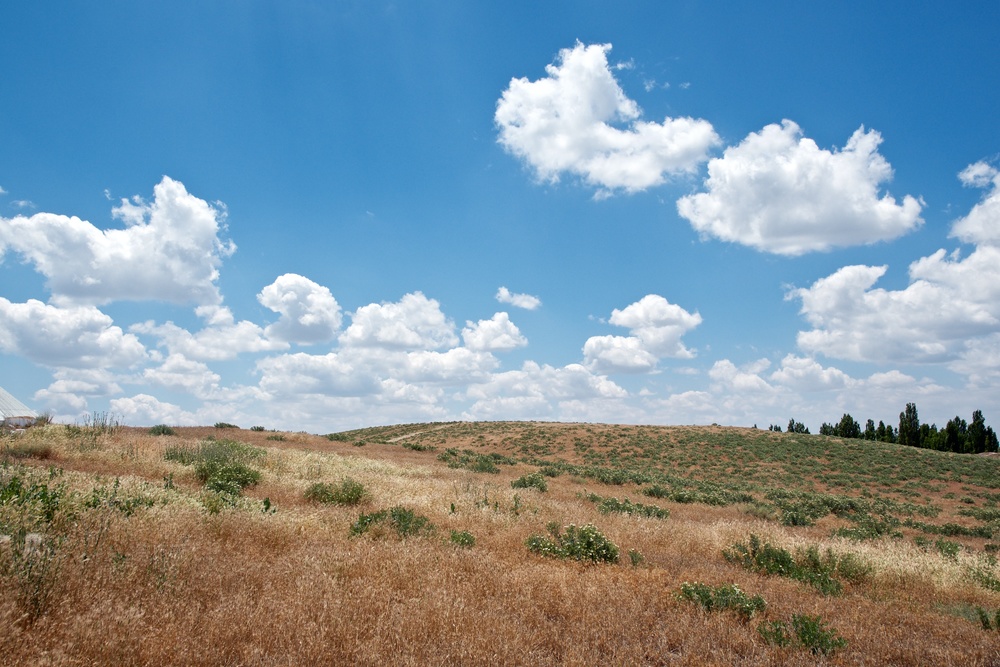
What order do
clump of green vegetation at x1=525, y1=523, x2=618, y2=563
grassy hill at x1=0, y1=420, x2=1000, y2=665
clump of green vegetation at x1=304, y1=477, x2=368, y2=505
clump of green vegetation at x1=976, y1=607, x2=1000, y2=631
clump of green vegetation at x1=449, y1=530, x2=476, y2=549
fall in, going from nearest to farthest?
grassy hill at x1=0, y1=420, x2=1000, y2=665 < clump of green vegetation at x1=976, y1=607, x2=1000, y2=631 < clump of green vegetation at x1=449, y1=530, x2=476, y2=549 < clump of green vegetation at x1=525, y1=523, x2=618, y2=563 < clump of green vegetation at x1=304, y1=477, x2=368, y2=505

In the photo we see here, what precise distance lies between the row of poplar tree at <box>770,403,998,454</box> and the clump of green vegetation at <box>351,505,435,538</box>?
9284cm

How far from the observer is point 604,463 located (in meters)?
48.3

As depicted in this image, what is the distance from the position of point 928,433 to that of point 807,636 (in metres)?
122

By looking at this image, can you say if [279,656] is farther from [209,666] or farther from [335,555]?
[335,555]

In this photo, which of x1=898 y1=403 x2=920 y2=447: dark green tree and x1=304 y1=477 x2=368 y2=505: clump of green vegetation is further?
x1=898 y1=403 x2=920 y2=447: dark green tree

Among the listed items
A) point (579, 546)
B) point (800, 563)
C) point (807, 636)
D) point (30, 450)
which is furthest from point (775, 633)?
point (30, 450)

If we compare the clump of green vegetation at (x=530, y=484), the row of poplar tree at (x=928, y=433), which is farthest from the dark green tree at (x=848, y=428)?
the clump of green vegetation at (x=530, y=484)

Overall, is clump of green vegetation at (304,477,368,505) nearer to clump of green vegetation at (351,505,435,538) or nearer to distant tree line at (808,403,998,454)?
clump of green vegetation at (351,505,435,538)

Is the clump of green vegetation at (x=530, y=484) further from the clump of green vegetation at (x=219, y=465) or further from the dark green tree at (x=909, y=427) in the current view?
the dark green tree at (x=909, y=427)

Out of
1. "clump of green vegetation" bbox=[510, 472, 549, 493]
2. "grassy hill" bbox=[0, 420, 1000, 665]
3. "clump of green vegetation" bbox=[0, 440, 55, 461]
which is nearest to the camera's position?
"grassy hill" bbox=[0, 420, 1000, 665]

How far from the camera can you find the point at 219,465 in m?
14.0

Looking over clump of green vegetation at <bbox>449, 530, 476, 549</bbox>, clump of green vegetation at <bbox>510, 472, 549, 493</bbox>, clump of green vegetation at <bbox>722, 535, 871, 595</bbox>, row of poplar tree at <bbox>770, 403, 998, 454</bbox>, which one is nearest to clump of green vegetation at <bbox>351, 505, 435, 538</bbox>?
clump of green vegetation at <bbox>449, 530, 476, 549</bbox>

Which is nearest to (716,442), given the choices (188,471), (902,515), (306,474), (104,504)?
(902,515)

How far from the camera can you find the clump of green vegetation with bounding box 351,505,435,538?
9.05 metres
